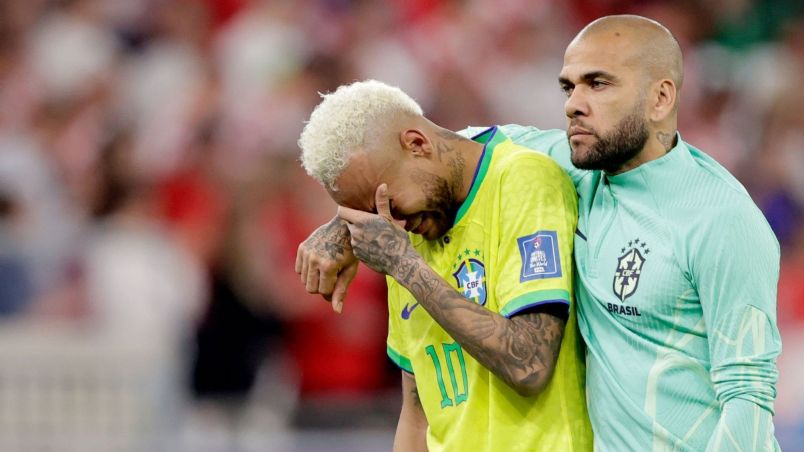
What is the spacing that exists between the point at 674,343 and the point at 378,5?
267 inches

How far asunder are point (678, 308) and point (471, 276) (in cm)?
68

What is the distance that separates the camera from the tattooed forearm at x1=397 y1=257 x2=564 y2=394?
3650 mm

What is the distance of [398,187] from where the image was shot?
3.91 meters

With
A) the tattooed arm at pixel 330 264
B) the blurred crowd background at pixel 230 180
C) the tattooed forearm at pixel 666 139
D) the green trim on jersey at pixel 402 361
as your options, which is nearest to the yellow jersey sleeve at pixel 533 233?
the tattooed forearm at pixel 666 139

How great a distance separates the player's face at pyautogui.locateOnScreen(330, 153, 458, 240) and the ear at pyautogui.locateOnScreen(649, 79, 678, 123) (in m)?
0.65

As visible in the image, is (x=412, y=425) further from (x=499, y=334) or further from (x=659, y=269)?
(x=659, y=269)

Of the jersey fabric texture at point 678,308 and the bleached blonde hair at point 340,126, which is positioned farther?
the bleached blonde hair at point 340,126

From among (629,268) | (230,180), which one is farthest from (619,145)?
(230,180)

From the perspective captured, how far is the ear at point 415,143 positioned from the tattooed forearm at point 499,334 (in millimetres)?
400

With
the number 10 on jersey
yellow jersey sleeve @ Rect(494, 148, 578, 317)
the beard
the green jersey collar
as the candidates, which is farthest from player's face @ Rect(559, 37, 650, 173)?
the number 10 on jersey

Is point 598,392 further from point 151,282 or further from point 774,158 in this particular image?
point 774,158

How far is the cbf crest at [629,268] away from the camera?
3615 mm

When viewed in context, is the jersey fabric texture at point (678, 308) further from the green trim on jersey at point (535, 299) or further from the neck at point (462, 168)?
the neck at point (462, 168)

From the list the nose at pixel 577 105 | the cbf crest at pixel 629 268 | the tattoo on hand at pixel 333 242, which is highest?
the nose at pixel 577 105
